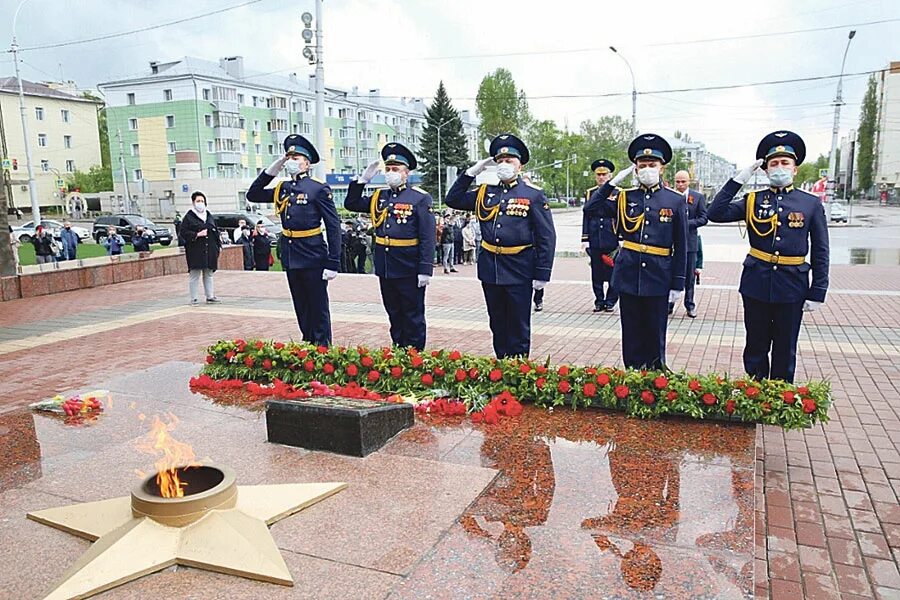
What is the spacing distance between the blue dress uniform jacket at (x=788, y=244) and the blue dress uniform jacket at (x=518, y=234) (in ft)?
4.58

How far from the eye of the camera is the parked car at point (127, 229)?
2909 cm

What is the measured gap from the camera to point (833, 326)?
325 inches

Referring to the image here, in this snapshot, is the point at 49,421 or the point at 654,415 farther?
the point at 49,421

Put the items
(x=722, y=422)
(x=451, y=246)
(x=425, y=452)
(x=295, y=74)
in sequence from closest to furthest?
(x=425, y=452), (x=722, y=422), (x=451, y=246), (x=295, y=74)

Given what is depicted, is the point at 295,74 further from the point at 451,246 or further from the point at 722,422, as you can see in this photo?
the point at 722,422

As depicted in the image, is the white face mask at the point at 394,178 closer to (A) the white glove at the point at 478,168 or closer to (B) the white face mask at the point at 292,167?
(A) the white glove at the point at 478,168

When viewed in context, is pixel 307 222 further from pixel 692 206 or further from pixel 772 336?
pixel 692 206

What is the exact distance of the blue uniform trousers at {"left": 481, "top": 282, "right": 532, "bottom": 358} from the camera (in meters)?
5.59

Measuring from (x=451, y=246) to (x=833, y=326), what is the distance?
362 inches

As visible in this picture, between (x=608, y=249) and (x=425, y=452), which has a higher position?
(x=608, y=249)

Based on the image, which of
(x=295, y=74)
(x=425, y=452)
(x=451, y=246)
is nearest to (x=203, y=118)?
(x=295, y=74)

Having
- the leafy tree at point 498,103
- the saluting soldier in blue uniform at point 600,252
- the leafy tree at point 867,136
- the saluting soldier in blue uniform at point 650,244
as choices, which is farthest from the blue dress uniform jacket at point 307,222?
the leafy tree at point 867,136

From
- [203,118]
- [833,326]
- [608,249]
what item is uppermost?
[203,118]

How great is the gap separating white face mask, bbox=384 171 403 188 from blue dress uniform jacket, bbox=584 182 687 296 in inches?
76.9
